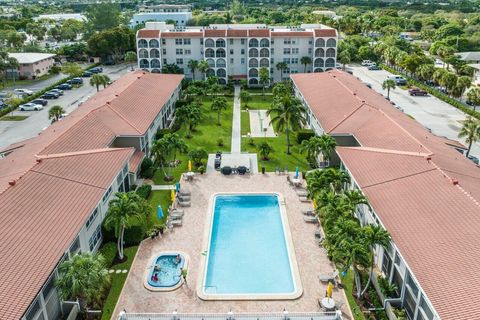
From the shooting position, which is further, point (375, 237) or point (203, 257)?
point (203, 257)

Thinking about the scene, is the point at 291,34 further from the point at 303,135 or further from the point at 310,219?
the point at 310,219

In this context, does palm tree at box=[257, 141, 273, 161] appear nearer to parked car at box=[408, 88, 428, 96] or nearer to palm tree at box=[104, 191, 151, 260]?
palm tree at box=[104, 191, 151, 260]

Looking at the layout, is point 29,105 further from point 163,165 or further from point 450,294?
point 450,294

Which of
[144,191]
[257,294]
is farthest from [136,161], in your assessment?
[257,294]

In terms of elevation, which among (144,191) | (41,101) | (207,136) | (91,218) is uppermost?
(41,101)

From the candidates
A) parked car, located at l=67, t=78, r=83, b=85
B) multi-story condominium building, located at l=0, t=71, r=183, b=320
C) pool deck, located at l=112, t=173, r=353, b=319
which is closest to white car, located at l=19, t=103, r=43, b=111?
parked car, located at l=67, t=78, r=83, b=85

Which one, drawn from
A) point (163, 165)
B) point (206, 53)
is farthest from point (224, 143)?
point (206, 53)
